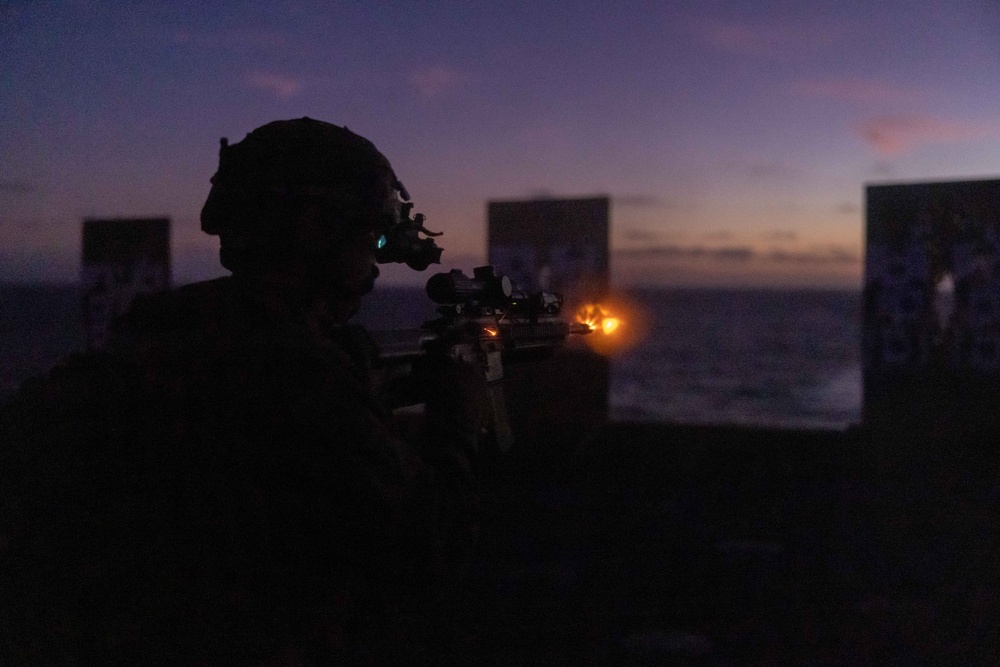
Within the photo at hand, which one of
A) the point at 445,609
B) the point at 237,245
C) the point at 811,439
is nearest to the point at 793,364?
the point at 811,439

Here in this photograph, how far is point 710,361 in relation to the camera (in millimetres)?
69750

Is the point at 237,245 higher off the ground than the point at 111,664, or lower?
higher

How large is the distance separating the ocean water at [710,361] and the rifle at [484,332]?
13cm

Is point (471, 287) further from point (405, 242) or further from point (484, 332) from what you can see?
point (405, 242)

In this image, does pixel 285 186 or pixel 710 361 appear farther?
pixel 710 361

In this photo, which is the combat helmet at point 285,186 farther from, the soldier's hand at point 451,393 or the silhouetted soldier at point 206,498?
the soldier's hand at point 451,393

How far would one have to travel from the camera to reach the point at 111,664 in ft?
6.01

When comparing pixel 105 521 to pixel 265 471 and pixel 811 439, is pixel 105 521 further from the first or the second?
pixel 811 439

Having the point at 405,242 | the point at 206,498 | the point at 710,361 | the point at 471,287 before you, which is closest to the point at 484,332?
the point at 471,287

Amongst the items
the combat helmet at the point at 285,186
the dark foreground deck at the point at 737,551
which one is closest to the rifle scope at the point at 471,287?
the combat helmet at the point at 285,186

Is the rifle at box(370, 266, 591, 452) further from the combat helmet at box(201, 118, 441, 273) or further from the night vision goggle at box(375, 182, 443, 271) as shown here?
the combat helmet at box(201, 118, 441, 273)

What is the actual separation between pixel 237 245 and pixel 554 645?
Answer: 487 centimetres

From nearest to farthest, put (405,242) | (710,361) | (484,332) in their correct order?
(405,242), (484,332), (710,361)

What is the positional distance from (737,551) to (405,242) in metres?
6.86
